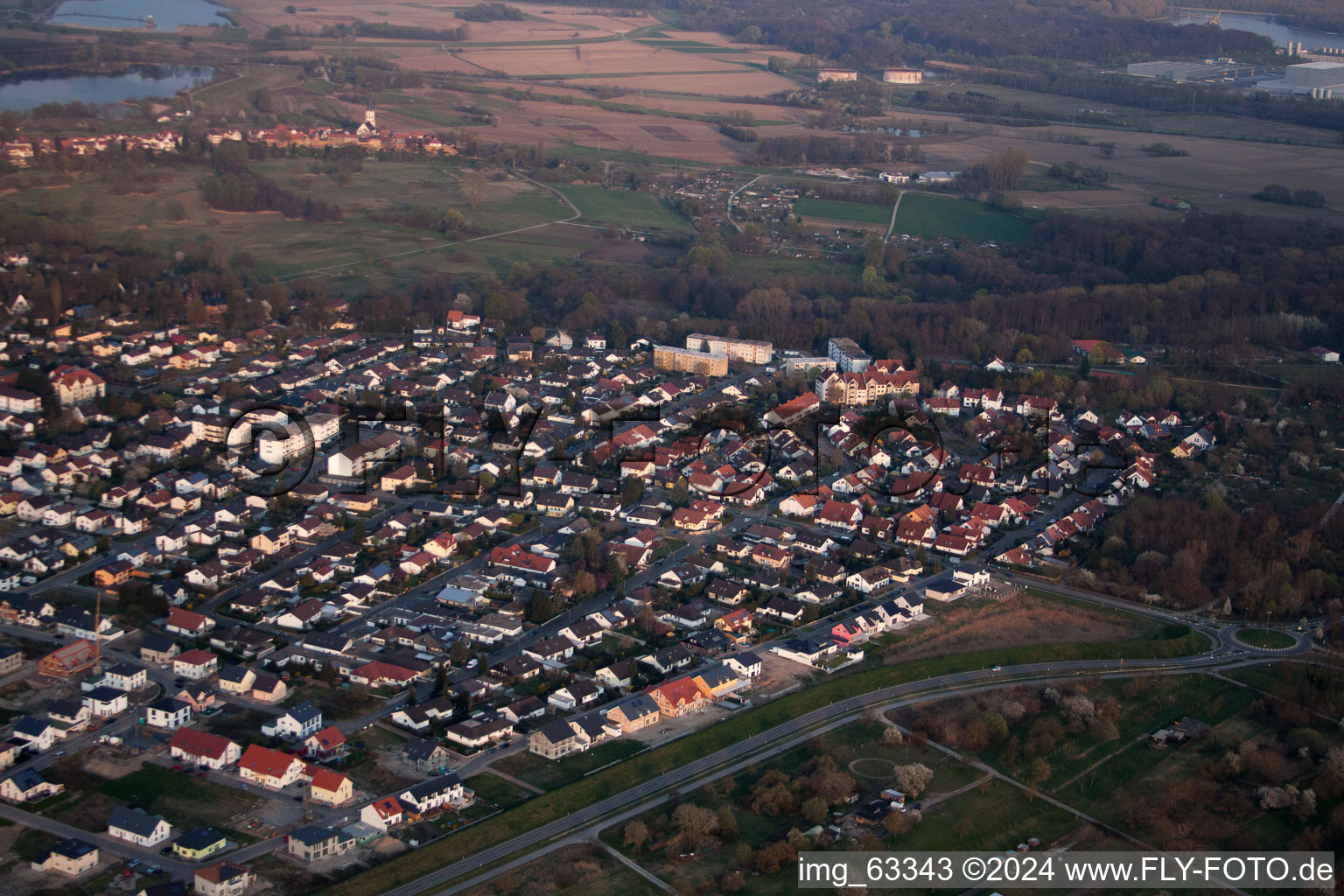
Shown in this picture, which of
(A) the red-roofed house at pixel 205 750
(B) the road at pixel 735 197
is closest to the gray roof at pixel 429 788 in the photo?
(A) the red-roofed house at pixel 205 750

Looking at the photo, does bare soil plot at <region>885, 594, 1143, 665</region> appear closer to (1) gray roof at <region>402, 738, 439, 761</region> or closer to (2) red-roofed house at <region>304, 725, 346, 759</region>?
(1) gray roof at <region>402, 738, 439, 761</region>

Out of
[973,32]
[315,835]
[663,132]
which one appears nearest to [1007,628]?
[315,835]

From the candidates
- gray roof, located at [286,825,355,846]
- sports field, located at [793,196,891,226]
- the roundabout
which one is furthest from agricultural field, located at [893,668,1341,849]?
sports field, located at [793,196,891,226]

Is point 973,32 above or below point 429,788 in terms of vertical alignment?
above

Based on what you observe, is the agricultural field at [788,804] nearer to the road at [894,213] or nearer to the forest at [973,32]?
the road at [894,213]

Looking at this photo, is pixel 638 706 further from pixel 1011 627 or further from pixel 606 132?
pixel 606 132

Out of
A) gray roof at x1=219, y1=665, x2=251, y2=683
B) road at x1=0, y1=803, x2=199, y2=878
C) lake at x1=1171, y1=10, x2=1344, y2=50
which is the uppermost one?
lake at x1=1171, y1=10, x2=1344, y2=50
